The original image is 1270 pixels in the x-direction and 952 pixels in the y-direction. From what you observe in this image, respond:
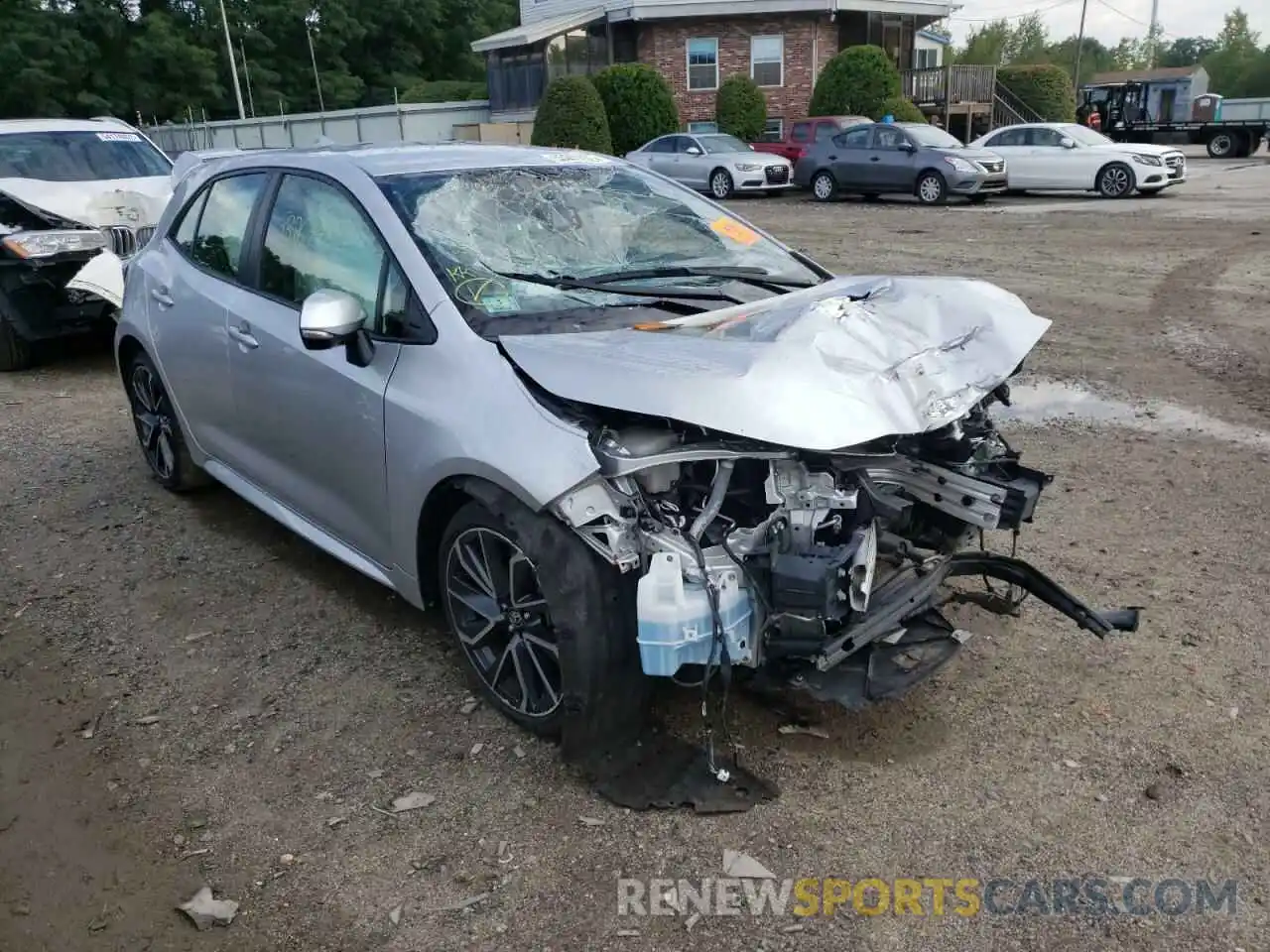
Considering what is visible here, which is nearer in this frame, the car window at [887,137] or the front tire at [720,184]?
the car window at [887,137]

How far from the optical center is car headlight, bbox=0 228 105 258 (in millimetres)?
8203

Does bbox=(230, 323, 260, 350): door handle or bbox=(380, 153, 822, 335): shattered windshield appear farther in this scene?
bbox=(230, 323, 260, 350): door handle

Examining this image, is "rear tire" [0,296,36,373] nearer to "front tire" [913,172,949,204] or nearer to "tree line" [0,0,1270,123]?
"front tire" [913,172,949,204]

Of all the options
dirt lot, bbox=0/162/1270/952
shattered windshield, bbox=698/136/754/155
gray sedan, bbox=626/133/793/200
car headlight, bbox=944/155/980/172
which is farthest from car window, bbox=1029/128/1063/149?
dirt lot, bbox=0/162/1270/952

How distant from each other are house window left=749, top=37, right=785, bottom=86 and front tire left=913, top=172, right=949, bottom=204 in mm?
13598

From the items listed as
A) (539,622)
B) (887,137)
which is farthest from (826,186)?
(539,622)

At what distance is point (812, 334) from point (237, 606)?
8.98ft

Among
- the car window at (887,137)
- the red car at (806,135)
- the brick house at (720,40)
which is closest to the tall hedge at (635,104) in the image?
the brick house at (720,40)

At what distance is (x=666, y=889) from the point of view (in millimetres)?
2832

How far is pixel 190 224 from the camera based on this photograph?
512 cm

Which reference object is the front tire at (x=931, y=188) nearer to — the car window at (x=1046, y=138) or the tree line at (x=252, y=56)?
the car window at (x=1046, y=138)

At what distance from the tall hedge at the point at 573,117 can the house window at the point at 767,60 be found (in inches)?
253

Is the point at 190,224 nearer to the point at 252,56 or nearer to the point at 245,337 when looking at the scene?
the point at 245,337

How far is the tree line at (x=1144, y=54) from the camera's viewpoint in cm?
6208
